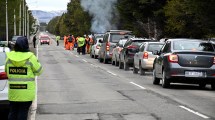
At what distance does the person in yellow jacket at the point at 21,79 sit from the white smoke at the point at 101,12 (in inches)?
2749

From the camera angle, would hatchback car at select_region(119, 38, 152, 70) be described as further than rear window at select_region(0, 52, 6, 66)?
Yes

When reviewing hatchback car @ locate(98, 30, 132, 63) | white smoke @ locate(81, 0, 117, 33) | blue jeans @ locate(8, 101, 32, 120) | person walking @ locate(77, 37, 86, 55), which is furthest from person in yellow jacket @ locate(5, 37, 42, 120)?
white smoke @ locate(81, 0, 117, 33)

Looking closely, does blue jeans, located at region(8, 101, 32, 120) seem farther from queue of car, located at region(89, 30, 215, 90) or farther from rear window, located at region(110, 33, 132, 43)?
rear window, located at region(110, 33, 132, 43)

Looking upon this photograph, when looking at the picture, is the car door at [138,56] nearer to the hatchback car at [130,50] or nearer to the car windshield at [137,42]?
the hatchback car at [130,50]

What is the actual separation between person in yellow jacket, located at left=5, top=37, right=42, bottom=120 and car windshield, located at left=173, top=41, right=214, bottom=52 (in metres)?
10.2

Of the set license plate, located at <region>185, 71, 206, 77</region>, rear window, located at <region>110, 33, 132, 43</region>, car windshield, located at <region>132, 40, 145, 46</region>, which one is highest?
rear window, located at <region>110, 33, 132, 43</region>

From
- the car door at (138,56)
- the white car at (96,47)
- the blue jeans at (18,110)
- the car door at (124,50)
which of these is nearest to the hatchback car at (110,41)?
the car door at (124,50)

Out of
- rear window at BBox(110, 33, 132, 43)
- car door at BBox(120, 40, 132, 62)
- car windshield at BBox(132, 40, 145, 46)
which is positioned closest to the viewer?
car windshield at BBox(132, 40, 145, 46)

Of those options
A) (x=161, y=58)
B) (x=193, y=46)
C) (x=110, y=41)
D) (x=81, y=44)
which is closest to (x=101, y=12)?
(x=81, y=44)

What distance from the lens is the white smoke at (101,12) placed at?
274 feet

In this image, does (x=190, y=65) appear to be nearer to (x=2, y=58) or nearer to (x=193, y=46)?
(x=193, y=46)

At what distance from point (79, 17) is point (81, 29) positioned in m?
2.06

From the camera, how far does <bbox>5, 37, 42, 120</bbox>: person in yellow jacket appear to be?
8.61 meters

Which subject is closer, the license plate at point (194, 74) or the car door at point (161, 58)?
the license plate at point (194, 74)
